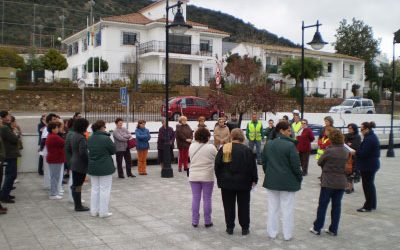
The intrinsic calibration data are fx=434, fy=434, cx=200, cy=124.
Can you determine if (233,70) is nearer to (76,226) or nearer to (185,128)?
(185,128)

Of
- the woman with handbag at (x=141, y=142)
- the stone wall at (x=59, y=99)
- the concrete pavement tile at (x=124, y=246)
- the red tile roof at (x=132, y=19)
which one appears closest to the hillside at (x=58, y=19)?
the red tile roof at (x=132, y=19)

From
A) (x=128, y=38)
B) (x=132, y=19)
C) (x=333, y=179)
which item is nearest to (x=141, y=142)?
(x=333, y=179)

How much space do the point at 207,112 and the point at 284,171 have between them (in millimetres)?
20696

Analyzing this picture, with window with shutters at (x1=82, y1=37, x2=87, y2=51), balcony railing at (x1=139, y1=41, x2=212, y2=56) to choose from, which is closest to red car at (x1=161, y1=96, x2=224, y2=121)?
balcony railing at (x1=139, y1=41, x2=212, y2=56)

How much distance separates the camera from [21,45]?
201ft

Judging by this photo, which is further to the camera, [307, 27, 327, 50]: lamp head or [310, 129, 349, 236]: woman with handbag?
[307, 27, 327, 50]: lamp head

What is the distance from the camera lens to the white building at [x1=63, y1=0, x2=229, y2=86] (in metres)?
40.8

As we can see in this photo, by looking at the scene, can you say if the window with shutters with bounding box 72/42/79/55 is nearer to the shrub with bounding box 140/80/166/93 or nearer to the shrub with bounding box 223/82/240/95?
the shrub with bounding box 140/80/166/93

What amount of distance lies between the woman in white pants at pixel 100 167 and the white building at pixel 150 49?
31.8 metres

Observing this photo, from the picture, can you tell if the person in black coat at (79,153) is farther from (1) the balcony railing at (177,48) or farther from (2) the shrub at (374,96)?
(2) the shrub at (374,96)

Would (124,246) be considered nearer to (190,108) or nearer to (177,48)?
(190,108)

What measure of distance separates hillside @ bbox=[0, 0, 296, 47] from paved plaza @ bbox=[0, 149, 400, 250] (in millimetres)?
40200

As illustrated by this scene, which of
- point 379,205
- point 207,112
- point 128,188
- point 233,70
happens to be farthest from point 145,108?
point 379,205

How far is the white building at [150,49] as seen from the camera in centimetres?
4084
